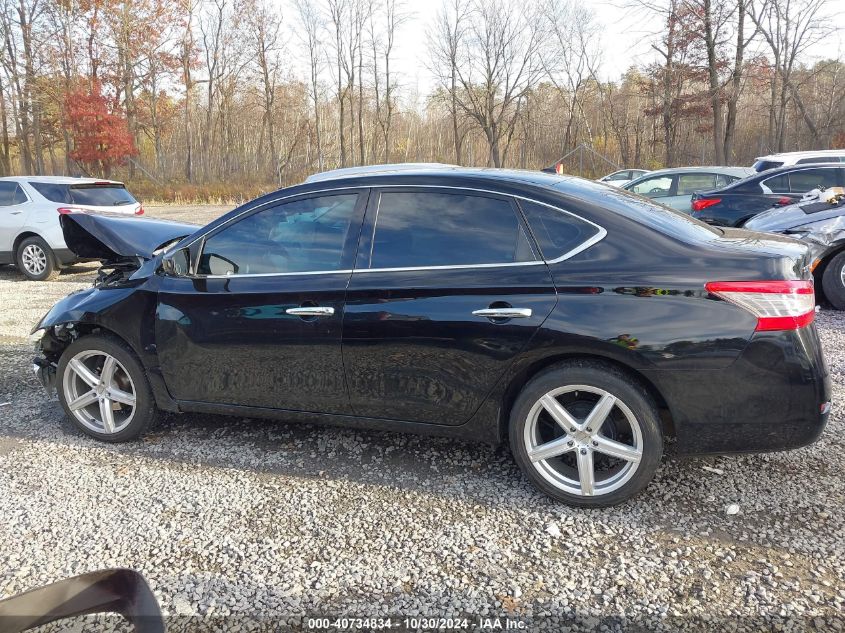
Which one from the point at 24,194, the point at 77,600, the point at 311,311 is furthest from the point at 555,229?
the point at 24,194

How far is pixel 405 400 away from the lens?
10.3 feet

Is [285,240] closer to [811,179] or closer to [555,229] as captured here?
[555,229]

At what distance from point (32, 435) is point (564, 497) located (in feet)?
11.4

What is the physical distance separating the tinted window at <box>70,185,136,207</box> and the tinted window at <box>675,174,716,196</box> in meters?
10.6

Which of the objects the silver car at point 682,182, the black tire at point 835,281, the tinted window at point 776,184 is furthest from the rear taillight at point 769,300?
the silver car at point 682,182

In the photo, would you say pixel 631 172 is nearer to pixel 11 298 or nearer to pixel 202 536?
pixel 11 298

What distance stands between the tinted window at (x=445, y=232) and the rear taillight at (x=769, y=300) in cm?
90

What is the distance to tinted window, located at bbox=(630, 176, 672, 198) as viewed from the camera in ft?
39.9

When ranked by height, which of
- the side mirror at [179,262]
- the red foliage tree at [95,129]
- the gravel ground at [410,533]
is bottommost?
the gravel ground at [410,533]

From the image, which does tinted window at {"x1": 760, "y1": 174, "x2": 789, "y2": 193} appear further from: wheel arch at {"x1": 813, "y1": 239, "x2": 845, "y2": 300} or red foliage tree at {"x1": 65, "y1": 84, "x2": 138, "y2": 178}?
red foliage tree at {"x1": 65, "y1": 84, "x2": 138, "y2": 178}

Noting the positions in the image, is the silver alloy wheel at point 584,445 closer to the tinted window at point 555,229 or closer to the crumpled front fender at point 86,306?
the tinted window at point 555,229

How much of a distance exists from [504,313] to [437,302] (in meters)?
0.35

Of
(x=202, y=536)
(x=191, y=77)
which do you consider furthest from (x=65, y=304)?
(x=191, y=77)

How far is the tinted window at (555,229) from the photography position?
2.86 m
